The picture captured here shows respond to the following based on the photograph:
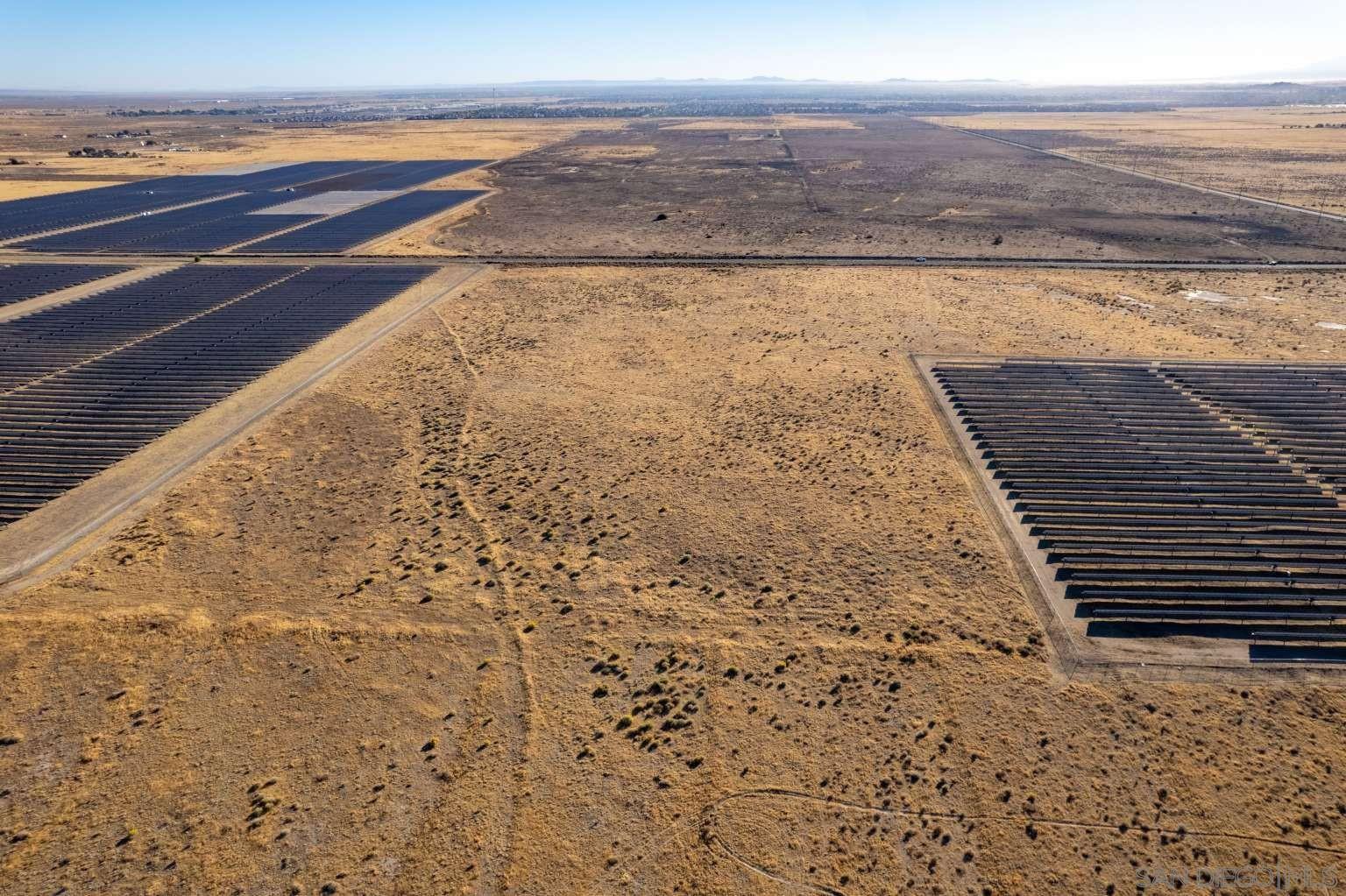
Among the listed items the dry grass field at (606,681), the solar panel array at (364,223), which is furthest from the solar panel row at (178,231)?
the dry grass field at (606,681)

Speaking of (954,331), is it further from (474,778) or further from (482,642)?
(474,778)

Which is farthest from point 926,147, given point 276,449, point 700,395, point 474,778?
point 474,778

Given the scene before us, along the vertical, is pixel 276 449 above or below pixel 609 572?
above

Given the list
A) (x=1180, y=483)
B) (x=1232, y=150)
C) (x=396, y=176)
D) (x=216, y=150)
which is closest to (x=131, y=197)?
(x=396, y=176)

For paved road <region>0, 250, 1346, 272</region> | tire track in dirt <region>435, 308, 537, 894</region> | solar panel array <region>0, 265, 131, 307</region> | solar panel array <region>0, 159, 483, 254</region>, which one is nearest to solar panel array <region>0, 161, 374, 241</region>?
solar panel array <region>0, 159, 483, 254</region>

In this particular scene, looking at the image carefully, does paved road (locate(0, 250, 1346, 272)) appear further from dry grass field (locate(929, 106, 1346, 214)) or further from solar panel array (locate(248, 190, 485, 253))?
dry grass field (locate(929, 106, 1346, 214))

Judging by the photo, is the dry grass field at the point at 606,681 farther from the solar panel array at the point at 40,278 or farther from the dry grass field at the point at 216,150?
the dry grass field at the point at 216,150
